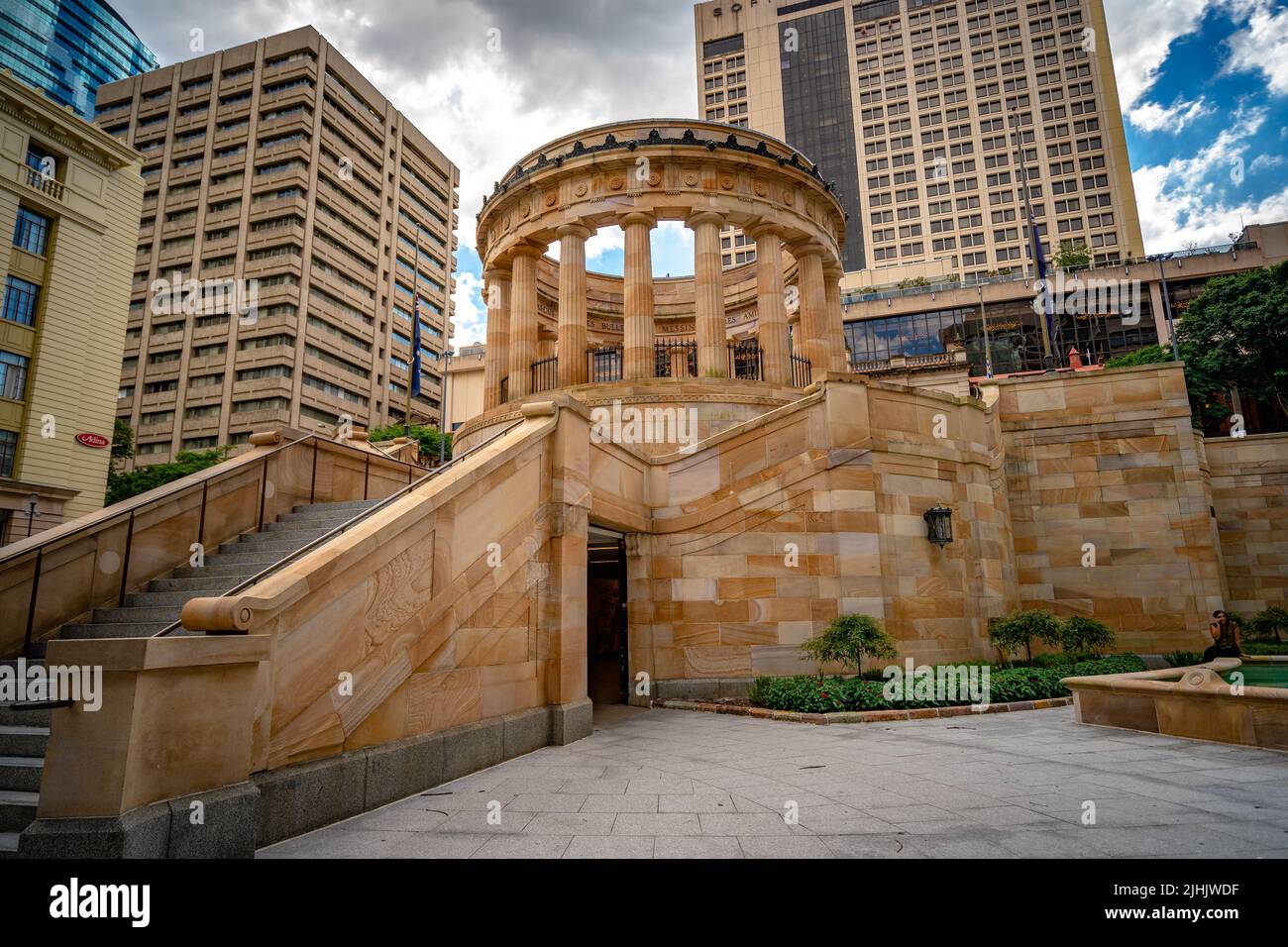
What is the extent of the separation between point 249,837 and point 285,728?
89 centimetres

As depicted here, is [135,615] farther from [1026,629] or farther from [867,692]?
[1026,629]

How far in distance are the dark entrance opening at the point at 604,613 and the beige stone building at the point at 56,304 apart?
2568 cm

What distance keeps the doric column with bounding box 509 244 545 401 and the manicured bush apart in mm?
15214

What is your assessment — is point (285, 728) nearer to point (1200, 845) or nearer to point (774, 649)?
point (1200, 845)

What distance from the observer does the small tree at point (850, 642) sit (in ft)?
40.4

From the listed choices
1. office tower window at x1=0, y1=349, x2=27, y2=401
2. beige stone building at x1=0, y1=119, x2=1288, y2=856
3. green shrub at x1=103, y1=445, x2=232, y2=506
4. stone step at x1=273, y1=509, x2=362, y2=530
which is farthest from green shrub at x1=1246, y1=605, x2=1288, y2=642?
green shrub at x1=103, y1=445, x2=232, y2=506

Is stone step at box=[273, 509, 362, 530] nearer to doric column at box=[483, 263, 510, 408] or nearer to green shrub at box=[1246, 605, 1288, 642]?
doric column at box=[483, 263, 510, 408]

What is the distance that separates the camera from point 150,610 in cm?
818

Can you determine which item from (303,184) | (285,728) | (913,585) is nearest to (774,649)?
(913,585)

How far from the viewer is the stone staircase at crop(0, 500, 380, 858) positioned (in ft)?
17.6

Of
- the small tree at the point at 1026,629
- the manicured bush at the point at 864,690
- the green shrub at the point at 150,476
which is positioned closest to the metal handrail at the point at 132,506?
the manicured bush at the point at 864,690

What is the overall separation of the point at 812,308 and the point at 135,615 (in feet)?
77.2

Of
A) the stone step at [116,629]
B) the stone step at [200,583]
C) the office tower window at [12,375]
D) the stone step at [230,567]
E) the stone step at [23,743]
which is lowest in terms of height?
the stone step at [23,743]

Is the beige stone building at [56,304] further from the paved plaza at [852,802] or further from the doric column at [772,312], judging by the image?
the paved plaza at [852,802]
